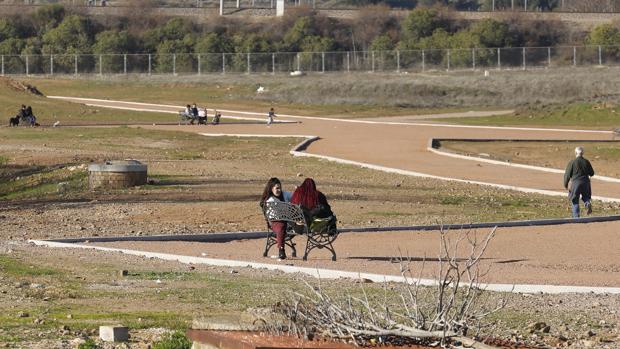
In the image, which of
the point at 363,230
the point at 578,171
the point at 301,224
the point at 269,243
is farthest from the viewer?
the point at 578,171

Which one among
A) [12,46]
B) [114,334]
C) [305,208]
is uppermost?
[12,46]

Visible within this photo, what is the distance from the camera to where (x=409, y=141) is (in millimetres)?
49281

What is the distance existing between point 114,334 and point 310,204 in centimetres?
696

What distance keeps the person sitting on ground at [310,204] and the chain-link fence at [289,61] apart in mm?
78841

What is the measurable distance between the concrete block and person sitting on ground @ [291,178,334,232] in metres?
6.64

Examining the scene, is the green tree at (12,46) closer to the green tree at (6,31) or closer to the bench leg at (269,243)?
the green tree at (6,31)

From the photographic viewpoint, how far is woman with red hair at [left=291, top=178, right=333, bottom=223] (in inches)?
695

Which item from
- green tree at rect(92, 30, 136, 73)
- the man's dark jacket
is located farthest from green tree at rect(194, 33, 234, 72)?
the man's dark jacket

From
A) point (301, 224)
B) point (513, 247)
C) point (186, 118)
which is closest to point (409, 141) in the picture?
point (186, 118)

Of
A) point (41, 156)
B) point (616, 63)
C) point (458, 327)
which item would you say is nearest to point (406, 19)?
point (616, 63)

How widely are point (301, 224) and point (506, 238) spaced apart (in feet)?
15.3

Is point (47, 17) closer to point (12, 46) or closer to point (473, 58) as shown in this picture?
point (12, 46)

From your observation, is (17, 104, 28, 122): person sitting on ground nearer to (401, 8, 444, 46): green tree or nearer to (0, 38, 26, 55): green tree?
(0, 38, 26, 55): green tree

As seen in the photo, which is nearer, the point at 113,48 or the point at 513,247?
the point at 513,247
